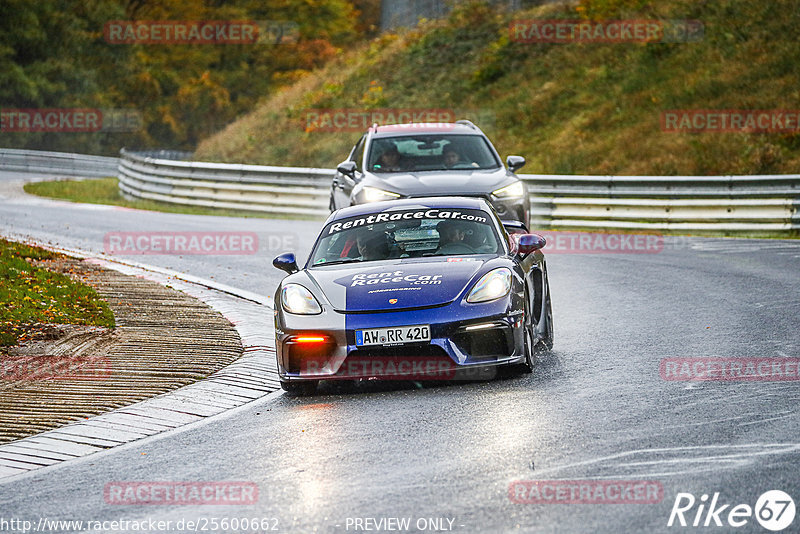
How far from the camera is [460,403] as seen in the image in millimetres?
8297

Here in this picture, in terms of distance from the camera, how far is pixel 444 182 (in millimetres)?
15617

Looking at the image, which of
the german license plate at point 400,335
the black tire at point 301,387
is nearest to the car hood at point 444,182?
the black tire at point 301,387

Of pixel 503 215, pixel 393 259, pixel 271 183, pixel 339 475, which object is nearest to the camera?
pixel 339 475

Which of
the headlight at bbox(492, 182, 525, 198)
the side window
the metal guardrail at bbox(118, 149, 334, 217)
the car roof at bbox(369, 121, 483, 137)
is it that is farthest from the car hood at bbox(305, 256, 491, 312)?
the metal guardrail at bbox(118, 149, 334, 217)

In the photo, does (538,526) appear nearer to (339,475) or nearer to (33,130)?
(339,475)

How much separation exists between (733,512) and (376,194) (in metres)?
10.9

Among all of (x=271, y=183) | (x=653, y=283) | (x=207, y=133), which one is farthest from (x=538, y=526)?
(x=207, y=133)

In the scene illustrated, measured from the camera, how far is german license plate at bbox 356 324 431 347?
869cm

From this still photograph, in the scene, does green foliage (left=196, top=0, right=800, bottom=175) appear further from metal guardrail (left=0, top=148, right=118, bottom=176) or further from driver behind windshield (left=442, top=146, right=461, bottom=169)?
driver behind windshield (left=442, top=146, right=461, bottom=169)

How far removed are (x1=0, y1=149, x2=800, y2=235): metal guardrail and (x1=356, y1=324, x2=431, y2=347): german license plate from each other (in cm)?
1294

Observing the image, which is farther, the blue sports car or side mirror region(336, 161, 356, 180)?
side mirror region(336, 161, 356, 180)

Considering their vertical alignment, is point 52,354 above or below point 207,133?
above

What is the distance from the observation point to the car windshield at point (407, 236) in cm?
1000

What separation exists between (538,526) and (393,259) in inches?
181
